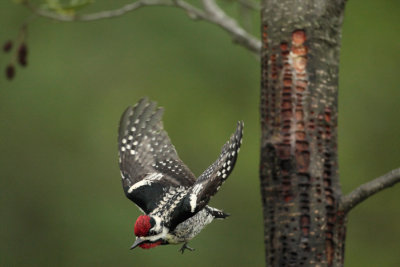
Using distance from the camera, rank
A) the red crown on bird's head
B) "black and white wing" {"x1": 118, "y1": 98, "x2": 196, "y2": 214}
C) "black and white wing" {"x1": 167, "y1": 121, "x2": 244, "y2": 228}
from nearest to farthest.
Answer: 1. "black and white wing" {"x1": 167, "y1": 121, "x2": 244, "y2": 228}
2. the red crown on bird's head
3. "black and white wing" {"x1": 118, "y1": 98, "x2": 196, "y2": 214}

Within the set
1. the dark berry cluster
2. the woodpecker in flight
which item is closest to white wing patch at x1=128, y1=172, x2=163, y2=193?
the woodpecker in flight

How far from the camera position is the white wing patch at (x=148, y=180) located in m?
4.38

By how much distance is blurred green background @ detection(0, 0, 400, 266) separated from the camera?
1003 cm

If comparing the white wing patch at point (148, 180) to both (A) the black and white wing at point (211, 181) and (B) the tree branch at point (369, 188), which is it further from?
(B) the tree branch at point (369, 188)

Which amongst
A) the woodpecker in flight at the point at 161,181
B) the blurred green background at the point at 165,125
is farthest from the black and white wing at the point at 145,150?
the blurred green background at the point at 165,125

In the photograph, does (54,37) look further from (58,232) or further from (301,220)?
(301,220)

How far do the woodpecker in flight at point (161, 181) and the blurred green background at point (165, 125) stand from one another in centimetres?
506

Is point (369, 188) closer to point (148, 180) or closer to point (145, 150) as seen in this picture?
point (148, 180)

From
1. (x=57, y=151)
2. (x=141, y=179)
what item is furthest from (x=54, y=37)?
(x=141, y=179)

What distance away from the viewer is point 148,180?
4559mm

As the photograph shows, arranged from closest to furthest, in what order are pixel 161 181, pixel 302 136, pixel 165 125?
1. pixel 302 136
2. pixel 161 181
3. pixel 165 125

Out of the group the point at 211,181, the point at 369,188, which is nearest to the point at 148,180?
the point at 211,181

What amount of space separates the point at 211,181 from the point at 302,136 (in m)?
0.52

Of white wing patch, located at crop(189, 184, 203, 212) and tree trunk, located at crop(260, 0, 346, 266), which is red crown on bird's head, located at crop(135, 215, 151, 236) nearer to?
white wing patch, located at crop(189, 184, 203, 212)
